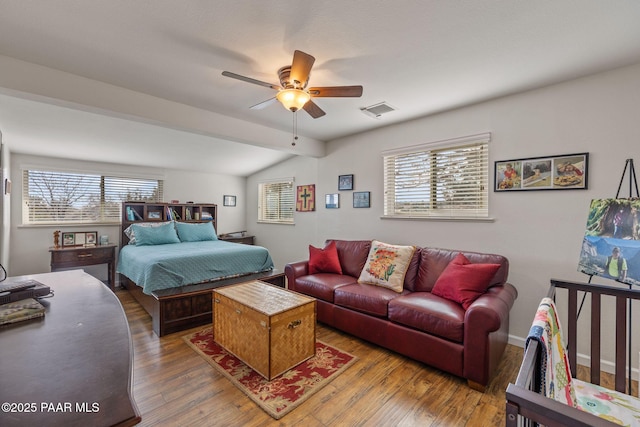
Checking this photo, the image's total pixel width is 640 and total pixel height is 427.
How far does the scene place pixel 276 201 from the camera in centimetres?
577

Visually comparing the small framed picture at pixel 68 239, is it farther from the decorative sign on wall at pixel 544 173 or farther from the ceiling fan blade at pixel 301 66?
the decorative sign on wall at pixel 544 173

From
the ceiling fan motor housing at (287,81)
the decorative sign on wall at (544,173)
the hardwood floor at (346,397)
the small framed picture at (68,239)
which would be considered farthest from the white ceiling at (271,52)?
the hardwood floor at (346,397)

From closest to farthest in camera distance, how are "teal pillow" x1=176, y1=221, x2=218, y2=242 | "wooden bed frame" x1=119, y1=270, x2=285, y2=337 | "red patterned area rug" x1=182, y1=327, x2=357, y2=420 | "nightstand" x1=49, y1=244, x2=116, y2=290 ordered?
"red patterned area rug" x1=182, y1=327, x2=357, y2=420 < "wooden bed frame" x1=119, y1=270, x2=285, y2=337 < "nightstand" x1=49, y1=244, x2=116, y2=290 < "teal pillow" x1=176, y1=221, x2=218, y2=242

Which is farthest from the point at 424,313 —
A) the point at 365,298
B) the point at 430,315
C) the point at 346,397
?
the point at 346,397

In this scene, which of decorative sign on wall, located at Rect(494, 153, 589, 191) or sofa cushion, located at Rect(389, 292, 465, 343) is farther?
decorative sign on wall, located at Rect(494, 153, 589, 191)

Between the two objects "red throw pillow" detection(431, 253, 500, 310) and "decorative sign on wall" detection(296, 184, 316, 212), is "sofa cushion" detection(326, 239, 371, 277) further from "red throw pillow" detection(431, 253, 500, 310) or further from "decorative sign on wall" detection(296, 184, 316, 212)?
"decorative sign on wall" detection(296, 184, 316, 212)

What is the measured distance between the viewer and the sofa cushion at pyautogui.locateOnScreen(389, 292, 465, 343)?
2.13m

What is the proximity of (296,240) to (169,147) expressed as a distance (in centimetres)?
262

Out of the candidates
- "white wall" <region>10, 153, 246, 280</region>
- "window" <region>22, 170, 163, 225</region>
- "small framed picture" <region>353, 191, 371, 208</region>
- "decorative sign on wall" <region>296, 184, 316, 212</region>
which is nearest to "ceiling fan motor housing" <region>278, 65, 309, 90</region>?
"small framed picture" <region>353, 191, 371, 208</region>

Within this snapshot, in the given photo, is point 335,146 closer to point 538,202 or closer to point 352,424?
point 538,202

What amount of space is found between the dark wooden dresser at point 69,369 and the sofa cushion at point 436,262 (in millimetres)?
2618

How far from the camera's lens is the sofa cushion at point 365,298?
2589mm

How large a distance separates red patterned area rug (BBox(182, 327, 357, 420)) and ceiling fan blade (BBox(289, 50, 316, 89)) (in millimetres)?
2232

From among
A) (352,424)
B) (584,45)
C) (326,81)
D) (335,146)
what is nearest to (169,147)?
(335,146)
